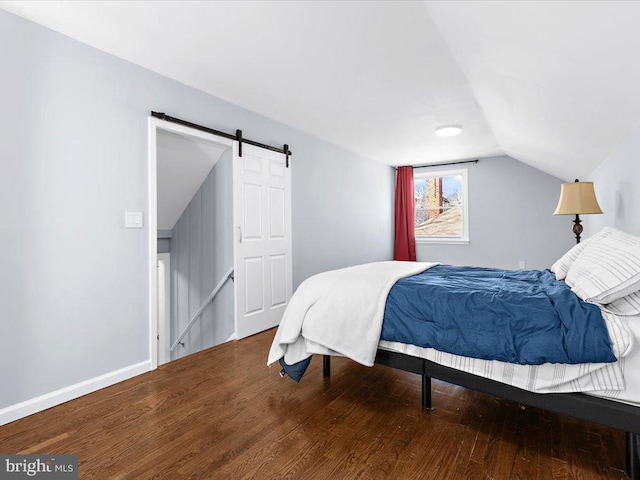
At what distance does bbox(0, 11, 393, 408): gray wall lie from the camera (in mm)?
1953

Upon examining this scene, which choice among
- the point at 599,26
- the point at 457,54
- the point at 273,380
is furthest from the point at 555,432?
the point at 457,54

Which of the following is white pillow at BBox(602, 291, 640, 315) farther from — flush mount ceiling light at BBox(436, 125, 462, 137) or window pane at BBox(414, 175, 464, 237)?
window pane at BBox(414, 175, 464, 237)

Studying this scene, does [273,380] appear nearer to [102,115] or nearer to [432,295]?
[432,295]

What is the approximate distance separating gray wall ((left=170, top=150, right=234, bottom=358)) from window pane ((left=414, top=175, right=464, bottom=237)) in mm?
4105

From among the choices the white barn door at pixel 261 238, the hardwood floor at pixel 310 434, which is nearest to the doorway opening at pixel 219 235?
Answer: the white barn door at pixel 261 238

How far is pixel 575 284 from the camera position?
1734mm

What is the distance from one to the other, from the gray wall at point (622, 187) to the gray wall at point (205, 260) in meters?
3.15

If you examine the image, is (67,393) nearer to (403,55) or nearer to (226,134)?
(226,134)

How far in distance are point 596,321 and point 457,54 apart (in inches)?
73.0

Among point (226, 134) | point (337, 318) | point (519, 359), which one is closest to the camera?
point (519, 359)

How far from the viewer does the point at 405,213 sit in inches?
248

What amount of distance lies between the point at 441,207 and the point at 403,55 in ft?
14.0

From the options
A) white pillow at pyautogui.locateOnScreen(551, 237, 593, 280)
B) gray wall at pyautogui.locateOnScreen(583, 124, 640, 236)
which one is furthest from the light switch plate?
gray wall at pyautogui.locateOnScreen(583, 124, 640, 236)

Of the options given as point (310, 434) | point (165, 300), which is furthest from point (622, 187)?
point (165, 300)
